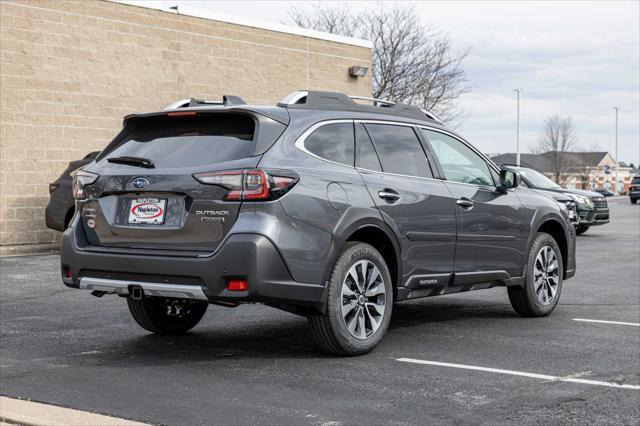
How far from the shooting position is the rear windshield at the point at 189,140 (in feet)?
21.4

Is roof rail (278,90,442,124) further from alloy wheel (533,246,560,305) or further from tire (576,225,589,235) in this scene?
tire (576,225,589,235)

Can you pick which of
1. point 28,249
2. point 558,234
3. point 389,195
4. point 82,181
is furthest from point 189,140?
point 28,249

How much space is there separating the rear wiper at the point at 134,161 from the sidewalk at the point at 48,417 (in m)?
1.94

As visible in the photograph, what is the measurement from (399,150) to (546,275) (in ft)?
7.69

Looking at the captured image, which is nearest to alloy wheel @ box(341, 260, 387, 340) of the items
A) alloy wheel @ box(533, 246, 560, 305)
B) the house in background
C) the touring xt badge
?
the touring xt badge

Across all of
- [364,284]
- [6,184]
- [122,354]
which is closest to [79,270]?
[122,354]

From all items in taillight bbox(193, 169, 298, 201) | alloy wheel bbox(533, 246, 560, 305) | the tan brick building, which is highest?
the tan brick building

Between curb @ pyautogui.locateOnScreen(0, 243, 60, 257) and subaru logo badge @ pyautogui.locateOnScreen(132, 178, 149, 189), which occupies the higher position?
subaru logo badge @ pyautogui.locateOnScreen(132, 178, 149, 189)

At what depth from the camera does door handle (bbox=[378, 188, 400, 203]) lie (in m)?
7.15

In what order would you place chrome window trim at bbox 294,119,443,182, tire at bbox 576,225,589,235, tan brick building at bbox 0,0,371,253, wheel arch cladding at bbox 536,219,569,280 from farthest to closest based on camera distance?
tire at bbox 576,225,589,235, tan brick building at bbox 0,0,371,253, wheel arch cladding at bbox 536,219,569,280, chrome window trim at bbox 294,119,443,182

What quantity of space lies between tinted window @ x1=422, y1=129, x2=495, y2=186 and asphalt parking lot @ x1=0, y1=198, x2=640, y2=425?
131 centimetres

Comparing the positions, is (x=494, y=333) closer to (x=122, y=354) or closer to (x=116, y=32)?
(x=122, y=354)

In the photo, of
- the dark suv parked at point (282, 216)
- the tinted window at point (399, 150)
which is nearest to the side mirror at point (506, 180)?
the dark suv parked at point (282, 216)

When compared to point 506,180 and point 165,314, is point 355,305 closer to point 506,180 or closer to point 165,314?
point 165,314
